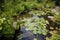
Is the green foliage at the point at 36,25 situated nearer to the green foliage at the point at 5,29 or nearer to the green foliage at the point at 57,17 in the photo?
the green foliage at the point at 57,17

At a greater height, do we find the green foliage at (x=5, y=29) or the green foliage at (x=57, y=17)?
the green foliage at (x=5, y=29)

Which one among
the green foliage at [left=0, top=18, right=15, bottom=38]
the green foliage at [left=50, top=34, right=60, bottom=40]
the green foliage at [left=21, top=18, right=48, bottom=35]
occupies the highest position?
the green foliage at [left=0, top=18, right=15, bottom=38]

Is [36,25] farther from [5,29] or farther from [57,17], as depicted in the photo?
[5,29]

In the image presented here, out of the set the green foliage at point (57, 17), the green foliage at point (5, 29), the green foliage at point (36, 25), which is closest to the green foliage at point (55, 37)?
the green foliage at point (36, 25)

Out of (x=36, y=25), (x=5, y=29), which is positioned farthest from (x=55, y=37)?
(x=5, y=29)

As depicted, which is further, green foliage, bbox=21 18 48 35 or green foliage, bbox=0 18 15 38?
green foliage, bbox=21 18 48 35

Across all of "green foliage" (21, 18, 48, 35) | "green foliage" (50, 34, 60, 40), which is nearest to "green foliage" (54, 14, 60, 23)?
"green foliage" (21, 18, 48, 35)

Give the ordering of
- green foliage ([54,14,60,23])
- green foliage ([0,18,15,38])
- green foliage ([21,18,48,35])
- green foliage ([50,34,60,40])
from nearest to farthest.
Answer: green foliage ([0,18,15,38])
green foliage ([50,34,60,40])
green foliage ([21,18,48,35])
green foliage ([54,14,60,23])

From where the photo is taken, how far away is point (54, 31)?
5.59m

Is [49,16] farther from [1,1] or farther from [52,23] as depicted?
[1,1]

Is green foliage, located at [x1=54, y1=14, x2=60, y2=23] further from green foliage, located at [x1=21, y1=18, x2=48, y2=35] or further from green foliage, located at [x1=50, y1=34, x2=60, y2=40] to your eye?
green foliage, located at [x1=50, y1=34, x2=60, y2=40]

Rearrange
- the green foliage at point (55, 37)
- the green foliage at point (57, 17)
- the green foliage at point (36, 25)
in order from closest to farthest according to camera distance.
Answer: the green foliage at point (55, 37) → the green foliage at point (36, 25) → the green foliage at point (57, 17)

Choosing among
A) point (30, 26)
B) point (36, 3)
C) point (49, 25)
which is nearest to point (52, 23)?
point (49, 25)

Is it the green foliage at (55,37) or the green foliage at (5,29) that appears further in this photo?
the green foliage at (55,37)
